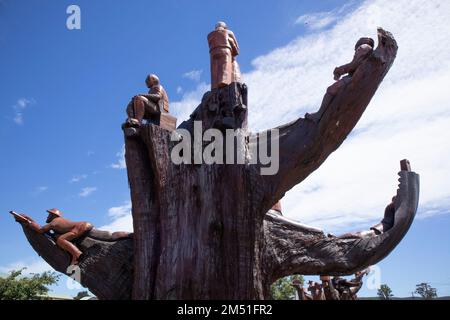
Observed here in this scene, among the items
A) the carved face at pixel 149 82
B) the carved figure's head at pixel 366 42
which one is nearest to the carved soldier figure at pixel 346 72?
the carved figure's head at pixel 366 42

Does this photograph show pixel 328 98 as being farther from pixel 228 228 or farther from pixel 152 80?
pixel 152 80

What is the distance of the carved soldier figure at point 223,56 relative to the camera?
5.59 m

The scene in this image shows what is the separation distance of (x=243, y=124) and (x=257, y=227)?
98 cm

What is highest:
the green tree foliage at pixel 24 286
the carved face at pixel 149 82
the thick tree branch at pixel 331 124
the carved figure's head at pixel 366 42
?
the carved face at pixel 149 82

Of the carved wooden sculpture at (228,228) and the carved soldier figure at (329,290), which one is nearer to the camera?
the carved wooden sculpture at (228,228)

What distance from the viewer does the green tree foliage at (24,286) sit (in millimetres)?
17656

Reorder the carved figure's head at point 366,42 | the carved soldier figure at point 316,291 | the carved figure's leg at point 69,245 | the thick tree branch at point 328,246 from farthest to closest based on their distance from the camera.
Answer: the carved soldier figure at point 316,291 → the carved figure's leg at point 69,245 → the thick tree branch at point 328,246 → the carved figure's head at point 366,42

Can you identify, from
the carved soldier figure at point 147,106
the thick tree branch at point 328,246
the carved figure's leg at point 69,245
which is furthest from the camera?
the carved soldier figure at point 147,106

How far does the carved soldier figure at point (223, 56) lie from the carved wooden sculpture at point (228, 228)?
1.64 metres

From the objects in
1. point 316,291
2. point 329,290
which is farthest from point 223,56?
point 316,291

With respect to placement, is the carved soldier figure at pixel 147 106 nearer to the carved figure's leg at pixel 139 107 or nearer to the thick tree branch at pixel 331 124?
the carved figure's leg at pixel 139 107

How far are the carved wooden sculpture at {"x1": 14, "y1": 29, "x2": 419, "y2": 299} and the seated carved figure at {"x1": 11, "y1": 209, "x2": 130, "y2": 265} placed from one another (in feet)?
0.27

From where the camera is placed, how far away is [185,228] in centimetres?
→ 370

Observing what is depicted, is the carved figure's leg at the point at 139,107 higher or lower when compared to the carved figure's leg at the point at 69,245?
higher
